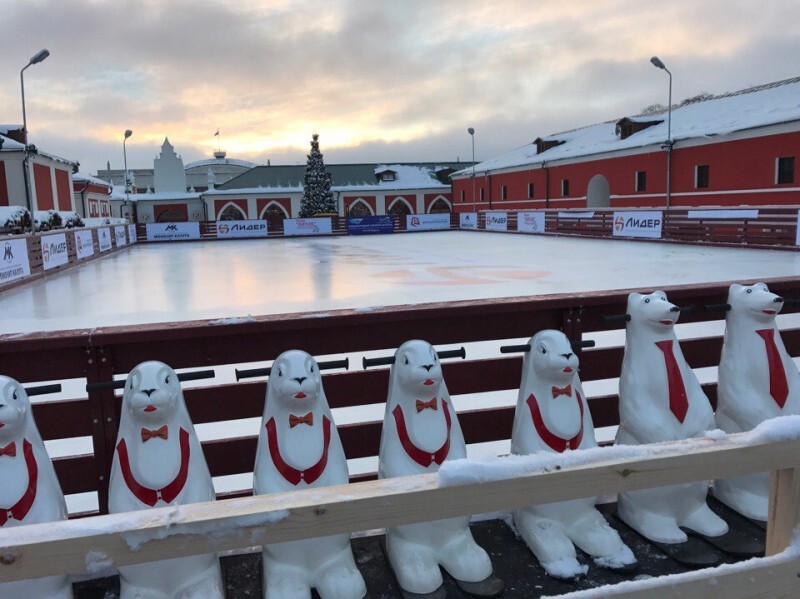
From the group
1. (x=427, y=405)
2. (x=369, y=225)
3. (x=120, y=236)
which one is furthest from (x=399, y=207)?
(x=427, y=405)

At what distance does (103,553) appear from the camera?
4.34ft

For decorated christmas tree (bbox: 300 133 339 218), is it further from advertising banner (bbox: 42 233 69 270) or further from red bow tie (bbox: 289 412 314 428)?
red bow tie (bbox: 289 412 314 428)

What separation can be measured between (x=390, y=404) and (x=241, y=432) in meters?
2.32

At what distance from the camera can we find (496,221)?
3375 centimetres

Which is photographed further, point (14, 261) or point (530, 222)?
point (530, 222)

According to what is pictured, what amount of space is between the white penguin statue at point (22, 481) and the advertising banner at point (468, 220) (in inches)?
1373

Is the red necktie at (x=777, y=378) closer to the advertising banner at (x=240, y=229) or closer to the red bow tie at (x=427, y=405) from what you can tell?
the red bow tie at (x=427, y=405)

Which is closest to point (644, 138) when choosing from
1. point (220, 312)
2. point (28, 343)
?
point (220, 312)

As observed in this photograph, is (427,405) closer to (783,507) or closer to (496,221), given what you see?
(783,507)

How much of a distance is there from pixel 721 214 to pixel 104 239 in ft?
72.7

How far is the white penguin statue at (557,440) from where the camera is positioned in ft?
8.48

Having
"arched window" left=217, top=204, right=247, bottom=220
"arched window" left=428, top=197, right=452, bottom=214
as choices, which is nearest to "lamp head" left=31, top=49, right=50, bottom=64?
"arched window" left=217, top=204, right=247, bottom=220

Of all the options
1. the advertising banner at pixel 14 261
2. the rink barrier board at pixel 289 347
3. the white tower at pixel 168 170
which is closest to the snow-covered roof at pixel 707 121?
the rink barrier board at pixel 289 347

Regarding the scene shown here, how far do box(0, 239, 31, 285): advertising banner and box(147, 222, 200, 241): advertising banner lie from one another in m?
20.1
